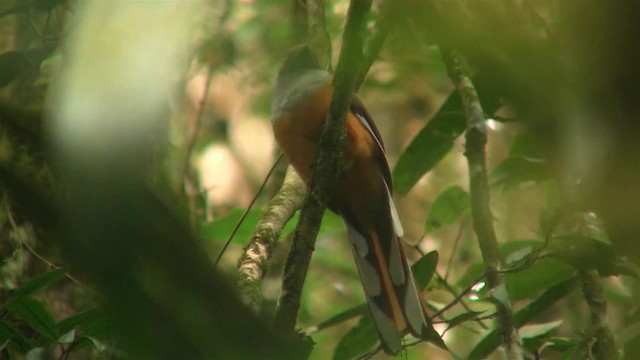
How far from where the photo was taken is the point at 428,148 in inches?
110

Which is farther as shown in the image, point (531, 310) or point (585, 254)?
point (531, 310)

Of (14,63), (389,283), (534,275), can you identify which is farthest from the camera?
(389,283)

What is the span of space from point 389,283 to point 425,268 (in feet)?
1.61

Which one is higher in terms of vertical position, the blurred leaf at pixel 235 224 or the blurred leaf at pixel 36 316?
the blurred leaf at pixel 235 224

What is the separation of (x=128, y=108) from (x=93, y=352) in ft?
8.96

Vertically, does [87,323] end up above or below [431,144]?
below

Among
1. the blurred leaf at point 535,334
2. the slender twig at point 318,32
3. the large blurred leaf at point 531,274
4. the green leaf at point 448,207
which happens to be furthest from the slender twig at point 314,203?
the slender twig at point 318,32

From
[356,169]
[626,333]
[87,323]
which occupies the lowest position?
[87,323]

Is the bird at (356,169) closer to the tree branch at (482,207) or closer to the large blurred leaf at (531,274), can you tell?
the large blurred leaf at (531,274)

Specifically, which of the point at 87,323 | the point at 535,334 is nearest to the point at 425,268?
the point at 535,334

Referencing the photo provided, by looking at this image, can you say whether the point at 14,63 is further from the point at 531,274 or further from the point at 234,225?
the point at 531,274

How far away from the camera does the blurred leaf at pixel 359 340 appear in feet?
8.85

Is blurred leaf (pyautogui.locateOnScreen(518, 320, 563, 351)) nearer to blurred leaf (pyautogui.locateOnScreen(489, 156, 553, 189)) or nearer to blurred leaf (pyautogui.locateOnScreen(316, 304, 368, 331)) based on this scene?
blurred leaf (pyautogui.locateOnScreen(489, 156, 553, 189))

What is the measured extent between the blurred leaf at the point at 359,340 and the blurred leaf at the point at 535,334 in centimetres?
47
